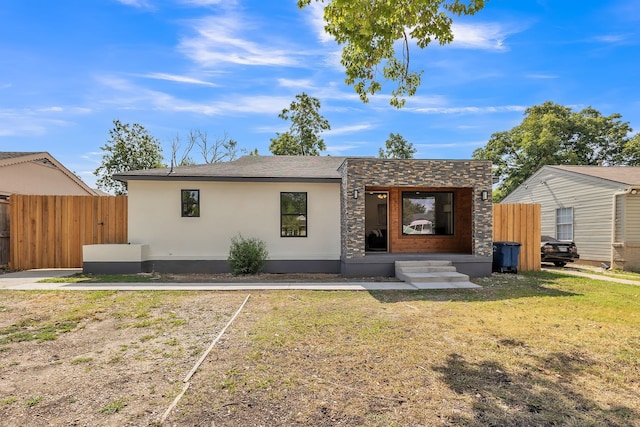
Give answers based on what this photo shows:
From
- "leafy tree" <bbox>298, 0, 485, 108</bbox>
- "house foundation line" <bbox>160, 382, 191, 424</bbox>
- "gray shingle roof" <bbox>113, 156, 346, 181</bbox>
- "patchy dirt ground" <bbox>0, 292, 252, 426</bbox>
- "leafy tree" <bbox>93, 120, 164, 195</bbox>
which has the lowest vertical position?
"patchy dirt ground" <bbox>0, 292, 252, 426</bbox>

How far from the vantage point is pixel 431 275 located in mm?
8984

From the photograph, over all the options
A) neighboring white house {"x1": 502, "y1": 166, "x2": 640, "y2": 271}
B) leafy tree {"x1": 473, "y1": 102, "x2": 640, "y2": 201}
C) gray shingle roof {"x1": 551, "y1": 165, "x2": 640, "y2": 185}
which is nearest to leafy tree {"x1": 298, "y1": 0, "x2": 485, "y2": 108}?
neighboring white house {"x1": 502, "y1": 166, "x2": 640, "y2": 271}

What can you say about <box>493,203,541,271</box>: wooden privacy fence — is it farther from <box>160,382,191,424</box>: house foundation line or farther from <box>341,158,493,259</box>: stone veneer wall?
<box>160,382,191,424</box>: house foundation line

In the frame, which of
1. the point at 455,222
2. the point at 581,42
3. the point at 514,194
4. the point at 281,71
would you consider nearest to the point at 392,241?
the point at 455,222

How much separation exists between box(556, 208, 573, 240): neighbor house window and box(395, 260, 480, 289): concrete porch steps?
362 inches

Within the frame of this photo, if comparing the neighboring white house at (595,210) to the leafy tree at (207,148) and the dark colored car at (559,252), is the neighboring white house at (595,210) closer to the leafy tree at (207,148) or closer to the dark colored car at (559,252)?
the dark colored car at (559,252)

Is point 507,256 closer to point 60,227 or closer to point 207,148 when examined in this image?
point 60,227

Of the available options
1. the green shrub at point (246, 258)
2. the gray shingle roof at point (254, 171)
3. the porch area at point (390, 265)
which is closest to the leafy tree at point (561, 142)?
the porch area at point (390, 265)

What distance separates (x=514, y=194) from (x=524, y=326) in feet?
57.0

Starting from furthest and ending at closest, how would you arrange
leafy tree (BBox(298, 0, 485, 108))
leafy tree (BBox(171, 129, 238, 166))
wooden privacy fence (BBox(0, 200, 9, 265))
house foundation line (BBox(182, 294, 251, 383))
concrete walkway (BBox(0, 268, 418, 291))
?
leafy tree (BBox(171, 129, 238, 166)) < wooden privacy fence (BBox(0, 200, 9, 265)) < concrete walkway (BBox(0, 268, 418, 291)) < leafy tree (BBox(298, 0, 485, 108)) < house foundation line (BBox(182, 294, 251, 383))

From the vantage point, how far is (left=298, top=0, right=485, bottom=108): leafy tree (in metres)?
5.62

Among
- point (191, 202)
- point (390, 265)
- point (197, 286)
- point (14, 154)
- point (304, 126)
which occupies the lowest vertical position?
point (197, 286)

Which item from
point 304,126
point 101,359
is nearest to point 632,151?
point 304,126

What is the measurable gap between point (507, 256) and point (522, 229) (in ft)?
5.21
